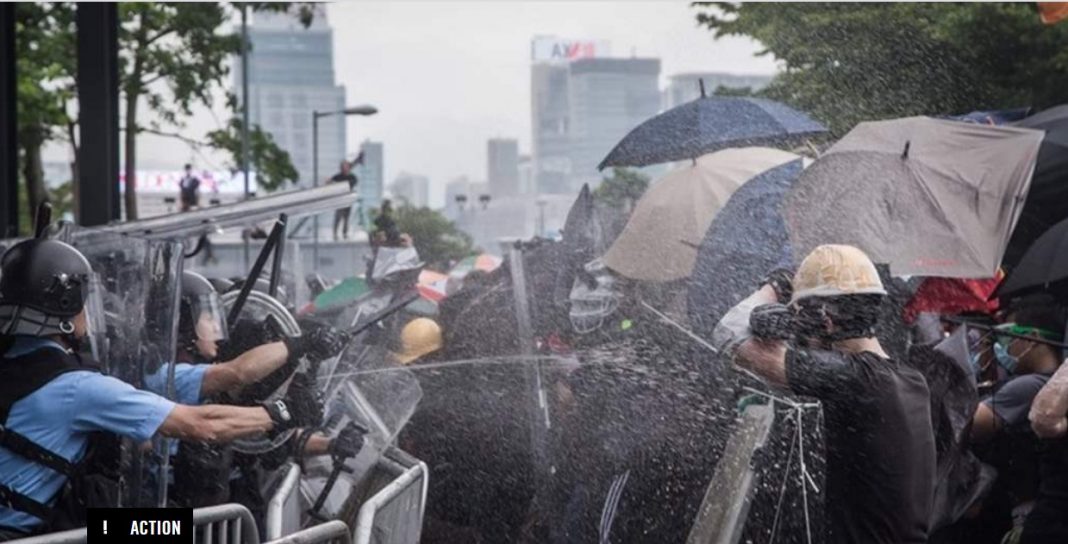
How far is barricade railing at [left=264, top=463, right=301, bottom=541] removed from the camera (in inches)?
184

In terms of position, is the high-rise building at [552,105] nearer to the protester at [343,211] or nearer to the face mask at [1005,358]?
the protester at [343,211]

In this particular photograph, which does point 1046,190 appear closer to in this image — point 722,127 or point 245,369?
point 722,127

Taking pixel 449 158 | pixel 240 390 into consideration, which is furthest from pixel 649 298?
pixel 449 158

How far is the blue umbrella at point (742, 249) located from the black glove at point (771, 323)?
5.59ft

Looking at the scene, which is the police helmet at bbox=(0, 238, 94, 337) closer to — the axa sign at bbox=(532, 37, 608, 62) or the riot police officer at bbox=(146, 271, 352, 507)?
the riot police officer at bbox=(146, 271, 352, 507)

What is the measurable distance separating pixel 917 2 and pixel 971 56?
387mm

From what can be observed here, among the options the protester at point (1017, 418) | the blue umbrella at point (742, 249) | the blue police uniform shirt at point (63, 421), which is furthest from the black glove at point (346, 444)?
the protester at point (1017, 418)

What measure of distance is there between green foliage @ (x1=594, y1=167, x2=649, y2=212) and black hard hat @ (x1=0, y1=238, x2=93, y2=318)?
11.5 ft

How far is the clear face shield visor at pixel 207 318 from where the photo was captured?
18.0 feet

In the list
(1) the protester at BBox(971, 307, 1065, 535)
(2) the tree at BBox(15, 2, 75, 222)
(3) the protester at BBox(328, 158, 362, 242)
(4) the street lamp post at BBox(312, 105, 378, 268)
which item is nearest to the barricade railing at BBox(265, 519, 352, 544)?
(1) the protester at BBox(971, 307, 1065, 535)

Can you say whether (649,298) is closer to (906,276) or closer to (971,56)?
(906,276)

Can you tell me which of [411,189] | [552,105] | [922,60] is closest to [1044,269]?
[922,60]

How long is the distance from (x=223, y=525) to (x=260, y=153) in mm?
8515

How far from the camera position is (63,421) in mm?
4281
